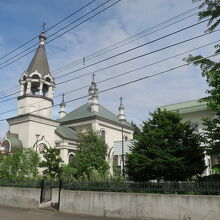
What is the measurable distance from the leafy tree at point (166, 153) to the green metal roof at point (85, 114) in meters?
33.5

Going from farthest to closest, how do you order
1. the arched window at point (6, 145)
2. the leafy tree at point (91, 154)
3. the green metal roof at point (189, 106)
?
1. the arched window at point (6, 145)
2. the leafy tree at point (91, 154)
3. the green metal roof at point (189, 106)

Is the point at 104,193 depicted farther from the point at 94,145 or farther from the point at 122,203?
the point at 94,145

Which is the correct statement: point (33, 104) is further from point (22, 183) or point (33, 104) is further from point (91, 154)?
point (22, 183)

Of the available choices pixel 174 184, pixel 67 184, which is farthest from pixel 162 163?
pixel 67 184

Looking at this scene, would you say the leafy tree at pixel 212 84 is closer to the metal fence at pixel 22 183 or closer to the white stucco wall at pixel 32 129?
the metal fence at pixel 22 183

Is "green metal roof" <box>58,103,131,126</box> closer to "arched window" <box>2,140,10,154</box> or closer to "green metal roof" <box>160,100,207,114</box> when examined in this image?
"arched window" <box>2,140,10,154</box>

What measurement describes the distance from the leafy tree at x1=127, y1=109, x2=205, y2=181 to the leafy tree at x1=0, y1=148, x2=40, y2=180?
1404 centimetres

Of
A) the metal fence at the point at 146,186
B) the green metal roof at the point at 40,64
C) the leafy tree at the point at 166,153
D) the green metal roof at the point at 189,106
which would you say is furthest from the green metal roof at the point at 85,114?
the leafy tree at the point at 166,153

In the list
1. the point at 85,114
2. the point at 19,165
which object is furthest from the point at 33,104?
the point at 19,165

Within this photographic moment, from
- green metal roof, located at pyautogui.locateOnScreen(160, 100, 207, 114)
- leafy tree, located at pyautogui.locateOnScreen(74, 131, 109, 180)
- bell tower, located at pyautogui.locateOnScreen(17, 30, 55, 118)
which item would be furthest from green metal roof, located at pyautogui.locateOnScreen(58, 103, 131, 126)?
green metal roof, located at pyautogui.locateOnScreen(160, 100, 207, 114)

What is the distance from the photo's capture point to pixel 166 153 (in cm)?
1346

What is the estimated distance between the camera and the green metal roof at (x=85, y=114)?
4994 cm

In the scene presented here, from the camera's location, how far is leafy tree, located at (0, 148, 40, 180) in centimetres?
2512

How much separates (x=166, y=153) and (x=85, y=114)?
37.7 meters
